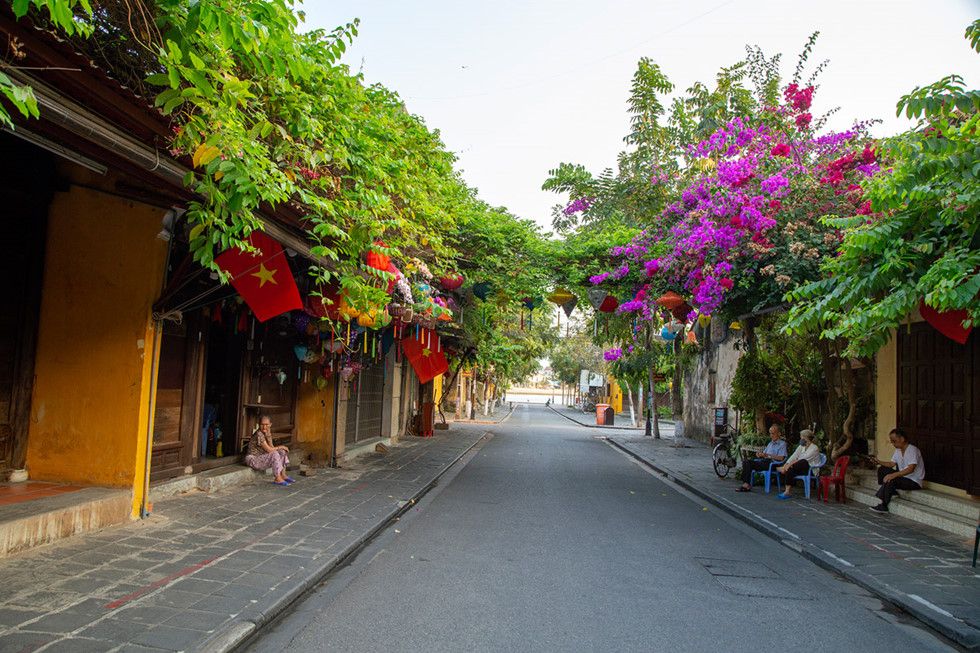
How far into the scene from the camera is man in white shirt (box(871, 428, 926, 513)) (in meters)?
9.66

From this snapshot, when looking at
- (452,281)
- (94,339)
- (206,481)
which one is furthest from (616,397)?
(94,339)

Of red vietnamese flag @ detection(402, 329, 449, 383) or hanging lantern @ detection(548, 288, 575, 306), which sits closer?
hanging lantern @ detection(548, 288, 575, 306)

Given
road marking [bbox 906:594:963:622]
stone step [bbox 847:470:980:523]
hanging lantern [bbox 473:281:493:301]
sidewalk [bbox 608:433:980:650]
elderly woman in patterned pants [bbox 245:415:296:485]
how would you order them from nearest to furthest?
road marking [bbox 906:594:963:622], sidewalk [bbox 608:433:980:650], stone step [bbox 847:470:980:523], elderly woman in patterned pants [bbox 245:415:296:485], hanging lantern [bbox 473:281:493:301]

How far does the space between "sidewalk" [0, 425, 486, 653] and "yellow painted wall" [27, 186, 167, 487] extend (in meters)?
0.98

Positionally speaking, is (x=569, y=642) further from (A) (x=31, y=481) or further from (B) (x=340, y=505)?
(A) (x=31, y=481)

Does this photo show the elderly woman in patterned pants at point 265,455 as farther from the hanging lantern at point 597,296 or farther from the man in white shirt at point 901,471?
the man in white shirt at point 901,471

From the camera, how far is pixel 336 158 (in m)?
7.08

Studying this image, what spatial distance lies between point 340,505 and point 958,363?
897 cm

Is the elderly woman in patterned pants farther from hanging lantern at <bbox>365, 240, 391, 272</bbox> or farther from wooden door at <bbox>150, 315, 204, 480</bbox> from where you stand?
hanging lantern at <bbox>365, 240, 391, 272</bbox>

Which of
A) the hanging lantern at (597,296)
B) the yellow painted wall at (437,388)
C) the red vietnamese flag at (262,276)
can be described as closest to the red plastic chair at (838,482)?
the hanging lantern at (597,296)

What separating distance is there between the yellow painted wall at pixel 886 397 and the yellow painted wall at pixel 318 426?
9.71 meters

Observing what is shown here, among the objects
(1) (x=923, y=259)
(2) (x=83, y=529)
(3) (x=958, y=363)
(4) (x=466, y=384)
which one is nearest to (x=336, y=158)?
(2) (x=83, y=529)

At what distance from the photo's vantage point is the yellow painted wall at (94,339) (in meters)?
7.05

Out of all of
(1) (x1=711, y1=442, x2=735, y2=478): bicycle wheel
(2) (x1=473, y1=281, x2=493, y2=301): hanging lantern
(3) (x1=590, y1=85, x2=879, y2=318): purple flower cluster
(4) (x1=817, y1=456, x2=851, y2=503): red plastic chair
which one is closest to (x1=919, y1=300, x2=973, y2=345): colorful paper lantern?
(3) (x1=590, y1=85, x2=879, y2=318): purple flower cluster
